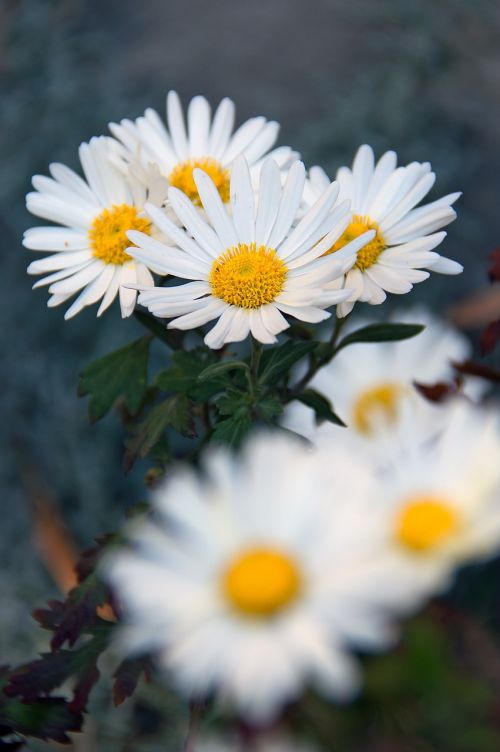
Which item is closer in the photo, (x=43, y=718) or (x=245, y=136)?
(x=43, y=718)

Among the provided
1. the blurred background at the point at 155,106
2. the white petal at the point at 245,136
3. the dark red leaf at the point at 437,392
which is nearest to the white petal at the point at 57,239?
the white petal at the point at 245,136

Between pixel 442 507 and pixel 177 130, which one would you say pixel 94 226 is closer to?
pixel 177 130

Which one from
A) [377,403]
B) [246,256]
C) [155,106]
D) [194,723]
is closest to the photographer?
[194,723]

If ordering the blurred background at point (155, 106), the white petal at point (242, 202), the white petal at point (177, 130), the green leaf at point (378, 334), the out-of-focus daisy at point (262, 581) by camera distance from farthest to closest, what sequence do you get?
the blurred background at point (155, 106) → the white petal at point (177, 130) → the green leaf at point (378, 334) → the white petal at point (242, 202) → the out-of-focus daisy at point (262, 581)

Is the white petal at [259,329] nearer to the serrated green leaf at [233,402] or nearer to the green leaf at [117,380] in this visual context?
the serrated green leaf at [233,402]

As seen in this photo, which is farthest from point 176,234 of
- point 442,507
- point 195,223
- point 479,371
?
point 442,507

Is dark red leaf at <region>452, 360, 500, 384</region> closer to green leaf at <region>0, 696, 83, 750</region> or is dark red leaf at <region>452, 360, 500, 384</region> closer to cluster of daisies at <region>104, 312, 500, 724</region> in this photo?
cluster of daisies at <region>104, 312, 500, 724</region>

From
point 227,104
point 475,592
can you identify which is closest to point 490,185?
point 475,592

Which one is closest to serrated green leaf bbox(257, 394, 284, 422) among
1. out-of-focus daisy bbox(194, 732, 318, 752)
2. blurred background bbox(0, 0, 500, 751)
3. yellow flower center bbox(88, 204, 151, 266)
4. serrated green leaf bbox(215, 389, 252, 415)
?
serrated green leaf bbox(215, 389, 252, 415)
